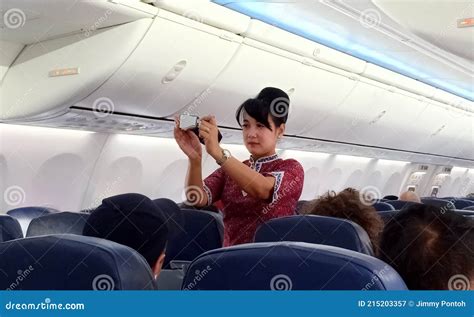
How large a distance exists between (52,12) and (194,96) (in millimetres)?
2060

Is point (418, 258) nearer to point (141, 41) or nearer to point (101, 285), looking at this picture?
point (101, 285)

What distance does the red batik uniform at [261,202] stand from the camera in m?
2.75

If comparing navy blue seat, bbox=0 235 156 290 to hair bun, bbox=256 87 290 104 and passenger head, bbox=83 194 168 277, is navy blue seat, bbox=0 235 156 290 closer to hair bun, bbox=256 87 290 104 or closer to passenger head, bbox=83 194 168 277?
passenger head, bbox=83 194 168 277

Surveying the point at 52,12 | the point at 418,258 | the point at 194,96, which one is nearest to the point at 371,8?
the point at 194,96

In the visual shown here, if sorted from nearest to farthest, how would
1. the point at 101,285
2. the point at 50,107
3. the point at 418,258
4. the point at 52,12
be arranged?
the point at 101,285 < the point at 418,258 < the point at 52,12 < the point at 50,107

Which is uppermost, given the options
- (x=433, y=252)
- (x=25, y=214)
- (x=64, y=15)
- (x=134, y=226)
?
(x=64, y=15)

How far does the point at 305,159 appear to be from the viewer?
11773 millimetres

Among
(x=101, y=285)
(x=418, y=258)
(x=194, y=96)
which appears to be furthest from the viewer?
(x=194, y=96)

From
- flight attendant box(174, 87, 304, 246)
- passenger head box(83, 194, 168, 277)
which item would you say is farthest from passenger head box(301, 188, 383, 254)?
passenger head box(83, 194, 168, 277)

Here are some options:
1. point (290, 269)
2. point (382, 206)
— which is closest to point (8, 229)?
point (290, 269)

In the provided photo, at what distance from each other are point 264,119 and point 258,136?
0.31ft

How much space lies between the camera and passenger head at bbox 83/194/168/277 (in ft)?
6.88

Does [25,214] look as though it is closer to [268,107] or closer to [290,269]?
[268,107]

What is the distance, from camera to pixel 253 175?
263 cm
